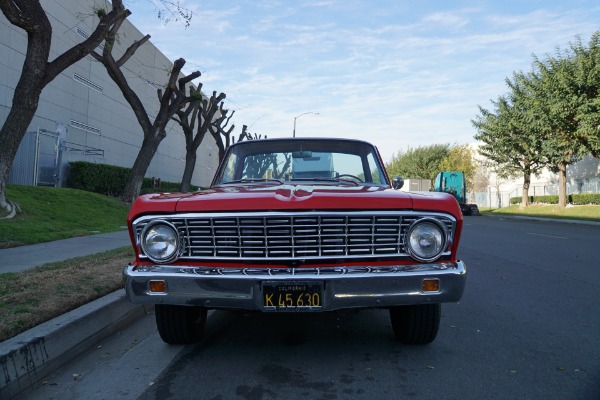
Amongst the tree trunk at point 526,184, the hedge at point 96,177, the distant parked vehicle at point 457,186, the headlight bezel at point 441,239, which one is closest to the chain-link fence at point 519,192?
the tree trunk at point 526,184

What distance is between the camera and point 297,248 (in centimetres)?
335

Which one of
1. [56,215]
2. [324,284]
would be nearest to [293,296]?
[324,284]

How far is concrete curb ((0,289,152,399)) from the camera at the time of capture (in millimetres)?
3195

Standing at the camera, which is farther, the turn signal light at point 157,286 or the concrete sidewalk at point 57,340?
the turn signal light at point 157,286

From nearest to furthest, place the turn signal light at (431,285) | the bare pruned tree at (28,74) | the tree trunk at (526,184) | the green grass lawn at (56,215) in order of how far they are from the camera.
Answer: the turn signal light at (431,285)
the green grass lawn at (56,215)
the bare pruned tree at (28,74)
the tree trunk at (526,184)

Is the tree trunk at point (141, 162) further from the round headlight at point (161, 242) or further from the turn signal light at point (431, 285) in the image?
the turn signal light at point (431, 285)

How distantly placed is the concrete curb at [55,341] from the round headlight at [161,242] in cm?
101

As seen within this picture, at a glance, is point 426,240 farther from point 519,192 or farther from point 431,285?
point 519,192

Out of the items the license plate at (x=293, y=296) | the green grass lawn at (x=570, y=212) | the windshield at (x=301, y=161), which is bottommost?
the green grass lawn at (x=570, y=212)

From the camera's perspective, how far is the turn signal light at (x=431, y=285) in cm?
330

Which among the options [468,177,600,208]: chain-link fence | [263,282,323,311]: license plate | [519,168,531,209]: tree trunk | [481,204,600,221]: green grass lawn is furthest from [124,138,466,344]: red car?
[468,177,600,208]: chain-link fence

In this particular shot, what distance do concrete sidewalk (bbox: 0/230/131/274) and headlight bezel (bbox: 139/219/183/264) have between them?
13.0ft

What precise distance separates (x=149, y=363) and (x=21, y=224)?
29.2 ft

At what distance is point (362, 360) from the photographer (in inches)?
147
